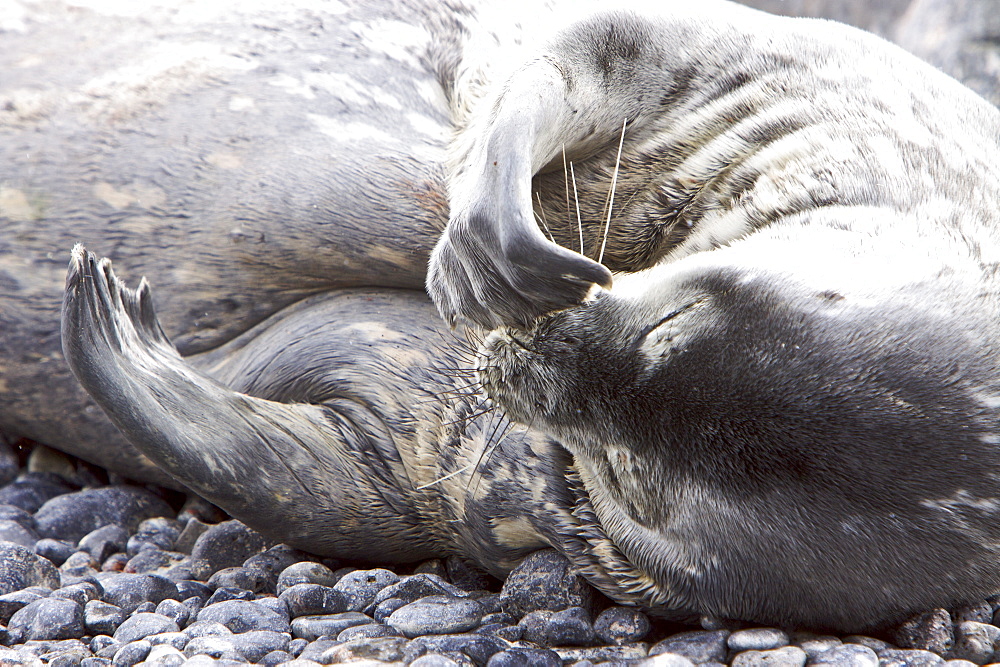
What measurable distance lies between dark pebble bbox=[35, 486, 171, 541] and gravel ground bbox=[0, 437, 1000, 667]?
11mm

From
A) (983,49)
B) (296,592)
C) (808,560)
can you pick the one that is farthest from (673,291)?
(983,49)

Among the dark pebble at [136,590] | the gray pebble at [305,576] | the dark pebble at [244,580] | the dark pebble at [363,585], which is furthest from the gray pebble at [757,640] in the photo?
the dark pebble at [136,590]

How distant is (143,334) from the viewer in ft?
6.46

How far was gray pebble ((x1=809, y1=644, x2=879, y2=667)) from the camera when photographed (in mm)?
1459

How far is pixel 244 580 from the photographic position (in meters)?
1.98

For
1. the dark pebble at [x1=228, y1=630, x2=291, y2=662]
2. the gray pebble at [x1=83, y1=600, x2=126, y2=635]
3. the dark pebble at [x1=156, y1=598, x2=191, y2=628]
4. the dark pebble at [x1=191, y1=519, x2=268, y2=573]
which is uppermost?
the dark pebble at [x1=228, y1=630, x2=291, y2=662]

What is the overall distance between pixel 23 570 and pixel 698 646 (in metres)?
1.33

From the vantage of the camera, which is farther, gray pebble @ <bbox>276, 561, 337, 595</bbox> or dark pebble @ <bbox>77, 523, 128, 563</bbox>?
dark pebble @ <bbox>77, 523, 128, 563</bbox>

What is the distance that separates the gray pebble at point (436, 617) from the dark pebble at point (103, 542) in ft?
2.83

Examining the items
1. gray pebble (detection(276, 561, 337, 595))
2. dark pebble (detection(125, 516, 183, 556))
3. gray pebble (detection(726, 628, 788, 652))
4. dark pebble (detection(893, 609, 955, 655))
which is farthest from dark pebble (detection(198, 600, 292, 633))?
dark pebble (detection(893, 609, 955, 655))

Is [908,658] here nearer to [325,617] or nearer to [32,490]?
[325,617]

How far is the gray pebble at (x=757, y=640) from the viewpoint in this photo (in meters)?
1.56

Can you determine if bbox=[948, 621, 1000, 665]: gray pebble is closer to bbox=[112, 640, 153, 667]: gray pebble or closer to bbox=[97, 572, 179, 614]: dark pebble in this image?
bbox=[112, 640, 153, 667]: gray pebble

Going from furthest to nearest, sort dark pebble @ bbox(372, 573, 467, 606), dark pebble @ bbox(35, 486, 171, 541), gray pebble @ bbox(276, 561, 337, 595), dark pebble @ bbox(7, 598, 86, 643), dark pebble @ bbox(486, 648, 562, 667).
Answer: dark pebble @ bbox(35, 486, 171, 541) < gray pebble @ bbox(276, 561, 337, 595) < dark pebble @ bbox(372, 573, 467, 606) < dark pebble @ bbox(7, 598, 86, 643) < dark pebble @ bbox(486, 648, 562, 667)
